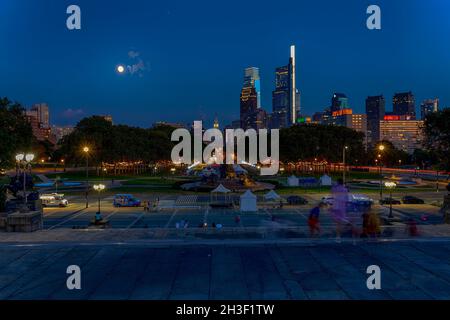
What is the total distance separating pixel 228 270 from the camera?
1110cm

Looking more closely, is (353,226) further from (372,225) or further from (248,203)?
(248,203)

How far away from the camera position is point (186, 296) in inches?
362

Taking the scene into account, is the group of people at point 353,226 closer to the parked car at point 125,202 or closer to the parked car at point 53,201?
the parked car at point 125,202

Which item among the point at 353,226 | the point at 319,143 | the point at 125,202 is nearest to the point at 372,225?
the point at 353,226

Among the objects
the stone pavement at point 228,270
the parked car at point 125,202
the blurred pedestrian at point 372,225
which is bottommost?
the parked car at point 125,202

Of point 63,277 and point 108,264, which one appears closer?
point 63,277

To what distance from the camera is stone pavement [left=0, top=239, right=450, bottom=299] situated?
30.9 ft

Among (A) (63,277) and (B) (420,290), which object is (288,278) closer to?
(B) (420,290)

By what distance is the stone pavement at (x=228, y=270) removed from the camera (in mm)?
9422

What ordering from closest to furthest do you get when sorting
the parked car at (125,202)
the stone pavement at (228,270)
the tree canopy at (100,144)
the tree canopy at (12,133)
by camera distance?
the stone pavement at (228,270) → the tree canopy at (12,133) → the parked car at (125,202) → the tree canopy at (100,144)

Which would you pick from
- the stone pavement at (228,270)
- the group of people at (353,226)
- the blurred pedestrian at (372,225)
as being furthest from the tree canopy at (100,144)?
the blurred pedestrian at (372,225)

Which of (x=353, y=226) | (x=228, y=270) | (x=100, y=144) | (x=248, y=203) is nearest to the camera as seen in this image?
(x=228, y=270)

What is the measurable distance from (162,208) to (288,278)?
32334 millimetres
